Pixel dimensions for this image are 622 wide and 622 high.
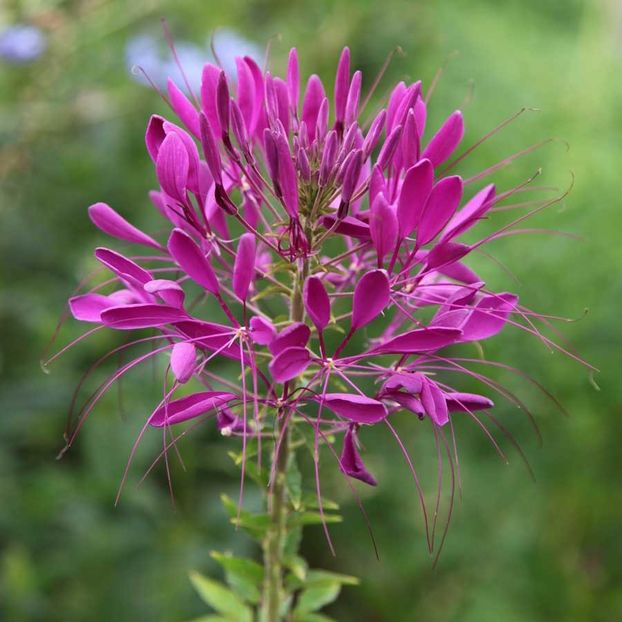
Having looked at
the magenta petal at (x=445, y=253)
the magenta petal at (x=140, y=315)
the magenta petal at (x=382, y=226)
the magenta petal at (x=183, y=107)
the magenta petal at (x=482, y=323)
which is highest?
the magenta petal at (x=183, y=107)

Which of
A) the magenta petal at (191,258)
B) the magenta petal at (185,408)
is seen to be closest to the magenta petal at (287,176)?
the magenta petal at (191,258)

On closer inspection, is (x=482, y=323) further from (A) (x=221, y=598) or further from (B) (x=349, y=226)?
(A) (x=221, y=598)

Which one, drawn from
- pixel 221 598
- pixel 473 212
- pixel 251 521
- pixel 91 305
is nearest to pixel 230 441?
pixel 221 598

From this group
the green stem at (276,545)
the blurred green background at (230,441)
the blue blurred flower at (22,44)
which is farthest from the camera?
the blue blurred flower at (22,44)

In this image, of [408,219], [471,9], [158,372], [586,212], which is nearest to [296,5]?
[471,9]

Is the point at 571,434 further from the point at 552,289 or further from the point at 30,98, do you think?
the point at 30,98

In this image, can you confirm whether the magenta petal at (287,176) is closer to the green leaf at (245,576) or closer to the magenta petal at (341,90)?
the magenta petal at (341,90)

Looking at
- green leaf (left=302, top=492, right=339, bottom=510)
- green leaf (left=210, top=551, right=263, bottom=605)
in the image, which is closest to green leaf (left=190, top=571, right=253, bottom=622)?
green leaf (left=210, top=551, right=263, bottom=605)

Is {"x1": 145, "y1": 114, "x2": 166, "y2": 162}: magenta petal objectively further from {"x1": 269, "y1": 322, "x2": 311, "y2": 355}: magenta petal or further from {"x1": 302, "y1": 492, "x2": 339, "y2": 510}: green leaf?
{"x1": 302, "y1": 492, "x2": 339, "y2": 510}: green leaf
